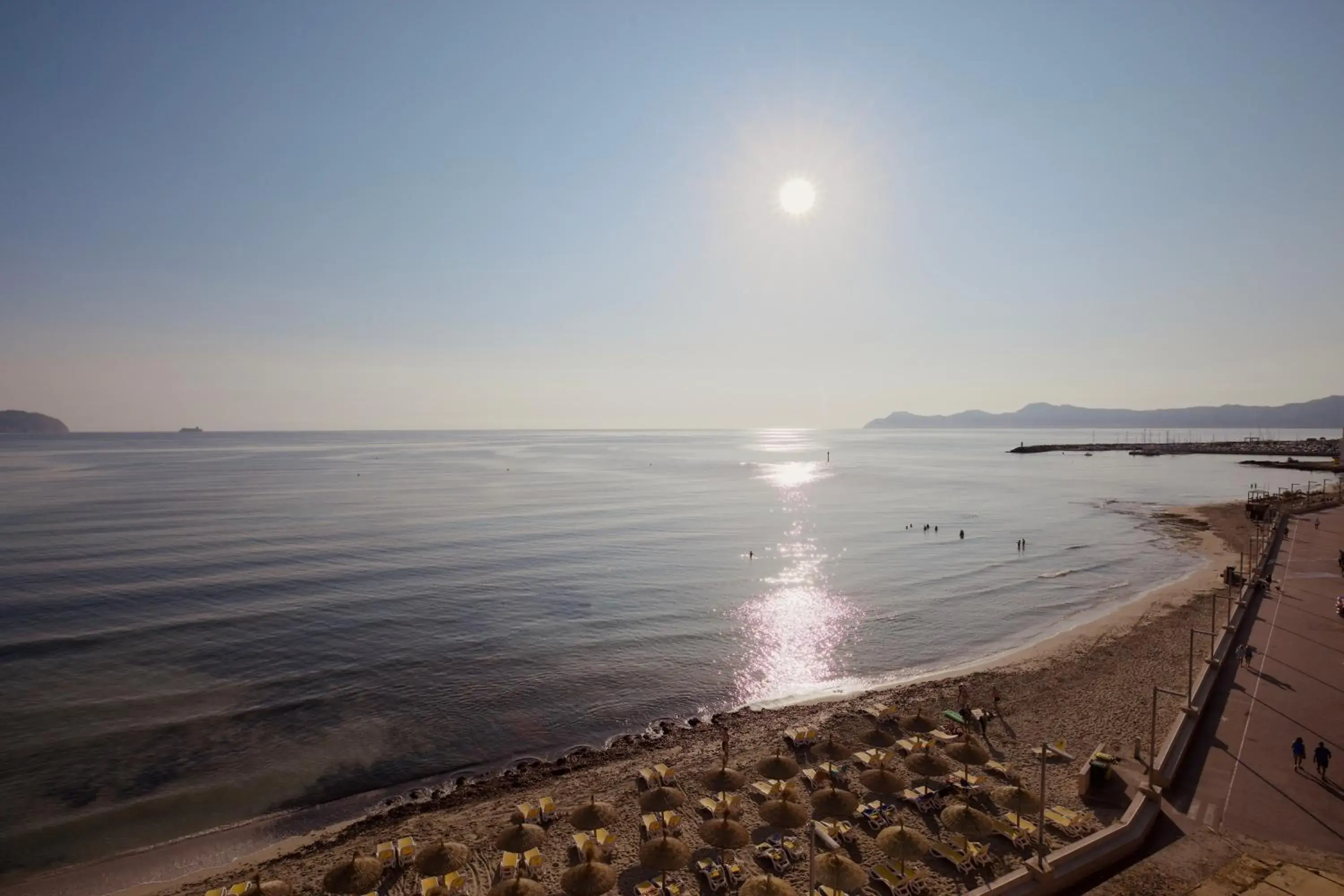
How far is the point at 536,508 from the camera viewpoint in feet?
294

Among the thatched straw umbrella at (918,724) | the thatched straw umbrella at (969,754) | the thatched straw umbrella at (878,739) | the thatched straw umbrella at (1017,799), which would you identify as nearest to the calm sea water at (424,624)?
the thatched straw umbrella at (878,739)

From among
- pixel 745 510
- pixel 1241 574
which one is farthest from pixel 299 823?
pixel 745 510

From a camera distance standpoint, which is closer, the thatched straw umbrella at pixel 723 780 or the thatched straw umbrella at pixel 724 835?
the thatched straw umbrella at pixel 724 835

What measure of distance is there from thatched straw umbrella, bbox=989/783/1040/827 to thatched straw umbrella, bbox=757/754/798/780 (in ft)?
17.9

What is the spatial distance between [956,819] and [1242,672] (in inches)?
766

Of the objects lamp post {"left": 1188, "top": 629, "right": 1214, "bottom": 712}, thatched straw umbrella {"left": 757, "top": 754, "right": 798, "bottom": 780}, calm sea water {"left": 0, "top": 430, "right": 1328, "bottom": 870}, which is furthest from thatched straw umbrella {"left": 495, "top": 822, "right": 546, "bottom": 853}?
lamp post {"left": 1188, "top": 629, "right": 1214, "bottom": 712}

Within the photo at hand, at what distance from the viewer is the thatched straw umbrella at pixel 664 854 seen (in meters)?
14.9

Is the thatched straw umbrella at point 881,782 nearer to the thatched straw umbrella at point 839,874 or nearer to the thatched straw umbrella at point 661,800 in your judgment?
the thatched straw umbrella at point 839,874

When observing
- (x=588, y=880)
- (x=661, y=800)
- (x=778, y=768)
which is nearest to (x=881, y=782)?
(x=778, y=768)

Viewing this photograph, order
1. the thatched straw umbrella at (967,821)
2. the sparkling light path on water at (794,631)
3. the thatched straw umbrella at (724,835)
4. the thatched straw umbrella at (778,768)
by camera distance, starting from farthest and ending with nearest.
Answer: the sparkling light path on water at (794,631), the thatched straw umbrella at (778,768), the thatched straw umbrella at (967,821), the thatched straw umbrella at (724,835)

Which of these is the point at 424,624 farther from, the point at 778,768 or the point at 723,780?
Result: the point at 778,768

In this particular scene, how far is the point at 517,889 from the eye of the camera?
13.9m

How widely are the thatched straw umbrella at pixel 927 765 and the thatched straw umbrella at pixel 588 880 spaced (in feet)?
30.8

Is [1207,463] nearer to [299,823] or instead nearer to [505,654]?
[505,654]
